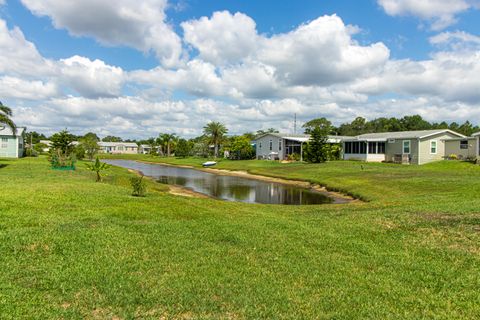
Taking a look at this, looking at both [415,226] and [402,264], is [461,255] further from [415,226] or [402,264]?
[415,226]

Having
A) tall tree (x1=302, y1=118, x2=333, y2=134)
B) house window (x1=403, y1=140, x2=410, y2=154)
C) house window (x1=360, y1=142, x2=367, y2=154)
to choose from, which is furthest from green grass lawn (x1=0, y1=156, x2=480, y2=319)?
tall tree (x1=302, y1=118, x2=333, y2=134)

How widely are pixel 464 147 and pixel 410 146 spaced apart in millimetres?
5681

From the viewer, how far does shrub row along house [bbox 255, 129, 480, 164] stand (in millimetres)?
43706

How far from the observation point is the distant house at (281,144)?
5954cm

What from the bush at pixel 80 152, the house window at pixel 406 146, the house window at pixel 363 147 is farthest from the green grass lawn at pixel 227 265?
the bush at pixel 80 152

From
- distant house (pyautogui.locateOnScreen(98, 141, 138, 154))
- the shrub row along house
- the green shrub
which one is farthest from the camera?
distant house (pyautogui.locateOnScreen(98, 141, 138, 154))

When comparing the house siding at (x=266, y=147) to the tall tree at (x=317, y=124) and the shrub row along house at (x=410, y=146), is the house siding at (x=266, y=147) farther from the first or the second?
the tall tree at (x=317, y=124)

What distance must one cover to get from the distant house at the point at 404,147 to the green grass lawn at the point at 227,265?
34576 millimetres

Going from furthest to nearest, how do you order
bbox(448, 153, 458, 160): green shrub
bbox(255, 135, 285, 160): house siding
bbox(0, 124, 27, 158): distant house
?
1. bbox(255, 135, 285, 160): house siding
2. bbox(0, 124, 27, 158): distant house
3. bbox(448, 153, 458, 160): green shrub

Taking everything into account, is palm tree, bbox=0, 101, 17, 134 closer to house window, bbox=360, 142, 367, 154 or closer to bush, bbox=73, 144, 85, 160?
bush, bbox=73, 144, 85, 160

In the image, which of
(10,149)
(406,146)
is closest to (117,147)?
(10,149)

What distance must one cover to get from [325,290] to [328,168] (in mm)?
36012

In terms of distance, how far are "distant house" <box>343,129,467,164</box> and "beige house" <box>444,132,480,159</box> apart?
0.30 meters

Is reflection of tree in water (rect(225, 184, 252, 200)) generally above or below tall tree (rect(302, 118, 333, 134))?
below
